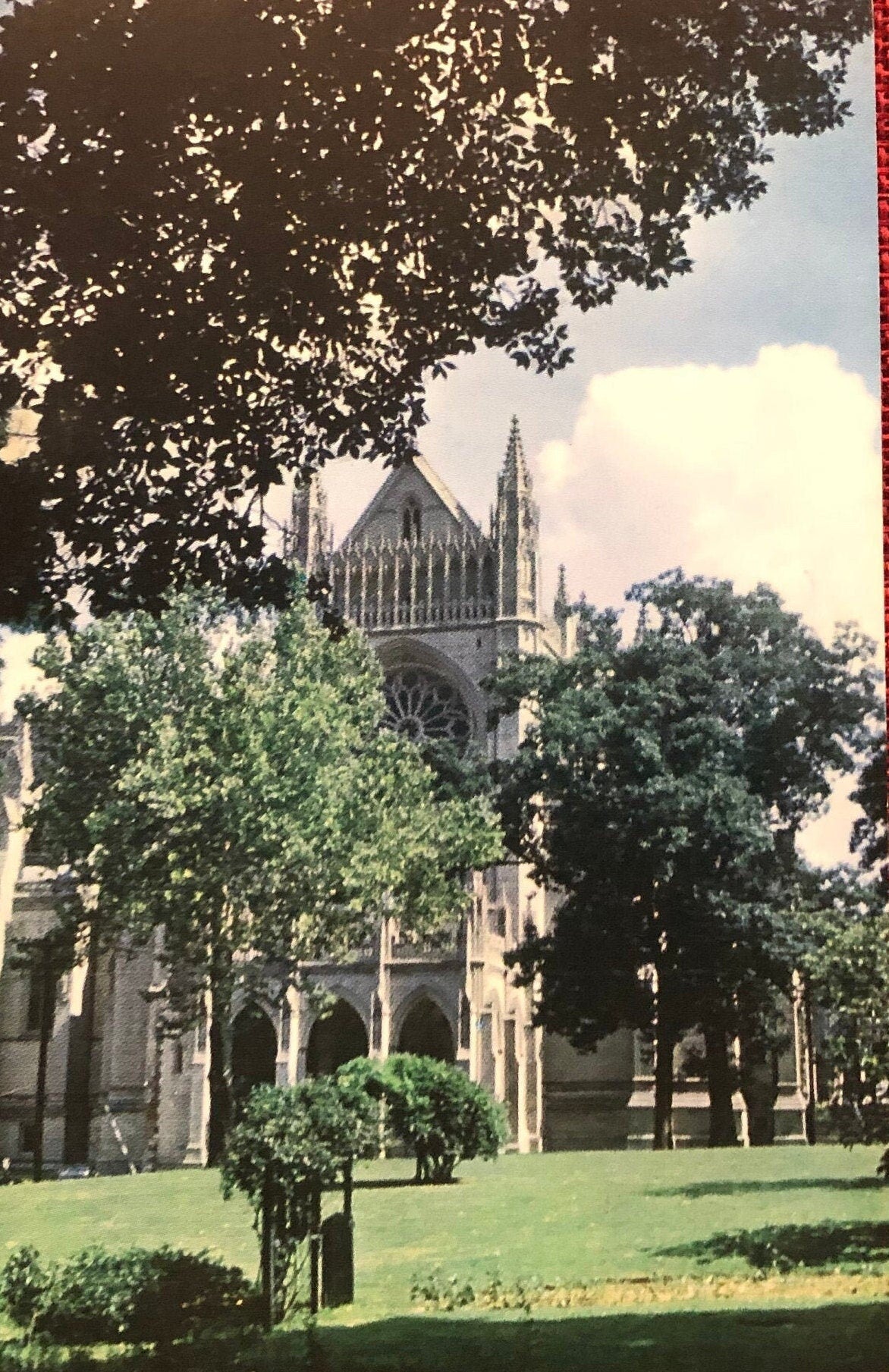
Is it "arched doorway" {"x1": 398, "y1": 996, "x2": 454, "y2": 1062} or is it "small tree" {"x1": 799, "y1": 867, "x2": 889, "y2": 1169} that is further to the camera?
"arched doorway" {"x1": 398, "y1": 996, "x2": 454, "y2": 1062}

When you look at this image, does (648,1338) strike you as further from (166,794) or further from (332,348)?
(332,348)

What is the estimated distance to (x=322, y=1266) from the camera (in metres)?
3.65

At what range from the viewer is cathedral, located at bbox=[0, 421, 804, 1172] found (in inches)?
156

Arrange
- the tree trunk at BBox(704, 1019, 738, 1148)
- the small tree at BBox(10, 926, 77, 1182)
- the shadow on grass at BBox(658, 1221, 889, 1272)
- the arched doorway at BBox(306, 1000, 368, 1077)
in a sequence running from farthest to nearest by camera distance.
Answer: the small tree at BBox(10, 926, 77, 1182) < the tree trunk at BBox(704, 1019, 738, 1148) < the arched doorway at BBox(306, 1000, 368, 1077) < the shadow on grass at BBox(658, 1221, 889, 1272)

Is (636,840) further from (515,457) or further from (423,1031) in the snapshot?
(515,457)

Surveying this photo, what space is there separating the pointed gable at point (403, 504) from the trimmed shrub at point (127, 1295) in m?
2.01

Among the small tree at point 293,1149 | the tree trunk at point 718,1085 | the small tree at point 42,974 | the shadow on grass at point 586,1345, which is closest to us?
the shadow on grass at point 586,1345

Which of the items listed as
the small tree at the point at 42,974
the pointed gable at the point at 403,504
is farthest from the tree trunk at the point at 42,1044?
the pointed gable at the point at 403,504

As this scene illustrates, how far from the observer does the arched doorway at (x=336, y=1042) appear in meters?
3.91

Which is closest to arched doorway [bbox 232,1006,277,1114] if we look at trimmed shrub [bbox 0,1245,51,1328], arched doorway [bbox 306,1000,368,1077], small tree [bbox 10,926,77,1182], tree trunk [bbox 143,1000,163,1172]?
arched doorway [bbox 306,1000,368,1077]

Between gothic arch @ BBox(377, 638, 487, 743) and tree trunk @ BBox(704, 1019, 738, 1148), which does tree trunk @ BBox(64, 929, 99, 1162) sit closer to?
gothic arch @ BBox(377, 638, 487, 743)

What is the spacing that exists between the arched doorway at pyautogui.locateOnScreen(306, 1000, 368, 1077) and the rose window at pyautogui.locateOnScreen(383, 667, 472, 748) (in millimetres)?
853

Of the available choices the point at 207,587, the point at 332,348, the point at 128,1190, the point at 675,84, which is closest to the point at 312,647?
the point at 207,587

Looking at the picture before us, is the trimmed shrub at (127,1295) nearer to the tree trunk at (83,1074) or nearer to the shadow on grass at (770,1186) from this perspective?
the tree trunk at (83,1074)
